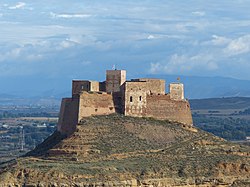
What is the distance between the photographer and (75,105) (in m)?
82.7

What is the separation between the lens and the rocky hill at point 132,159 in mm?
71750

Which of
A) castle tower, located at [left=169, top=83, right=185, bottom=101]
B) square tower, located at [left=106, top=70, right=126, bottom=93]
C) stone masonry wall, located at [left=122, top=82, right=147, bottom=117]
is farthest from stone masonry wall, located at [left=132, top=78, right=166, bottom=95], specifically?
square tower, located at [left=106, top=70, right=126, bottom=93]

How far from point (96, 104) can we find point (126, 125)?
133 inches

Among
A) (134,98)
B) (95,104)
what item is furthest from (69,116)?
(134,98)

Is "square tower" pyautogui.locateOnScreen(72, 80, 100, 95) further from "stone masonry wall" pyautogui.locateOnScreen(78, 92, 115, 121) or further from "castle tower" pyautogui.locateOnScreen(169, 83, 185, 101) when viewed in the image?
"castle tower" pyautogui.locateOnScreen(169, 83, 185, 101)

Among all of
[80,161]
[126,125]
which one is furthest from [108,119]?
[80,161]

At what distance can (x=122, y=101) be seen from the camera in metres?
83.7

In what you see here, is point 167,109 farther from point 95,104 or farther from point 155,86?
point 95,104

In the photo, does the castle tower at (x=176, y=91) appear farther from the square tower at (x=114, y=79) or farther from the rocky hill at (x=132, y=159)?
the square tower at (x=114, y=79)

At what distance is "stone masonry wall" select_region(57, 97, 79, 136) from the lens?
8231 centimetres

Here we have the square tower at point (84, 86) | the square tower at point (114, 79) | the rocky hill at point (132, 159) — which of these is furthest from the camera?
the square tower at point (114, 79)

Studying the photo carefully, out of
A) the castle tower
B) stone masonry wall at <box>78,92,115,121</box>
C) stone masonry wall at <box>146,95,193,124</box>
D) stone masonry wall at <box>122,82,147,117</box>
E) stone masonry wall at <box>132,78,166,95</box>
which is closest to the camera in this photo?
stone masonry wall at <box>78,92,115,121</box>

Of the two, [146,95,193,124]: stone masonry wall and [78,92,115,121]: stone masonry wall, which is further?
[146,95,193,124]: stone masonry wall

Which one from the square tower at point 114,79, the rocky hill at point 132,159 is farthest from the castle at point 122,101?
the rocky hill at point 132,159
